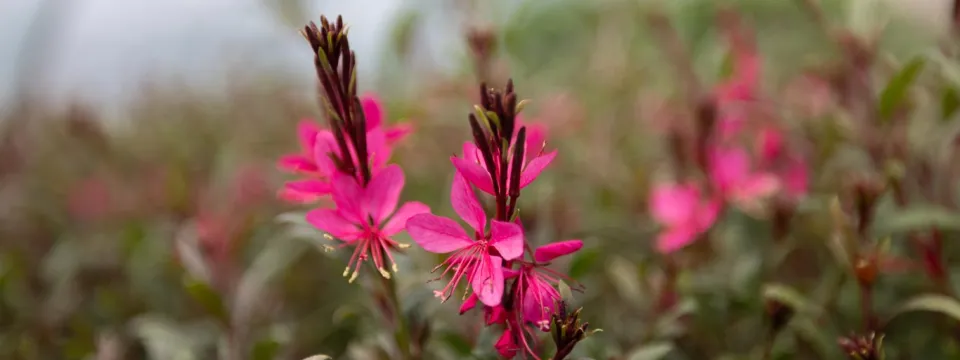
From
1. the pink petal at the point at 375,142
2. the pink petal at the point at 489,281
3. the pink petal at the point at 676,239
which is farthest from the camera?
the pink petal at the point at 676,239

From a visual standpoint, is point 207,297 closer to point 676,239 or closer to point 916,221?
point 676,239

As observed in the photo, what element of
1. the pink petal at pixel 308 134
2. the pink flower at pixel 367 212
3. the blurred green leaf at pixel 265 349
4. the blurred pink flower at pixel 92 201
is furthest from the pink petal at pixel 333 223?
the blurred pink flower at pixel 92 201

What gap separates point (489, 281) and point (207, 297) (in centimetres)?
44

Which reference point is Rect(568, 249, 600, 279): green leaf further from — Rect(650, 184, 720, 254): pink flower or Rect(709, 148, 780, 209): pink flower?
Rect(709, 148, 780, 209): pink flower

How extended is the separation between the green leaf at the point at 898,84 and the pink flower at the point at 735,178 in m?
0.20

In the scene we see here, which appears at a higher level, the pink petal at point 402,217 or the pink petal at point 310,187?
the pink petal at point 310,187

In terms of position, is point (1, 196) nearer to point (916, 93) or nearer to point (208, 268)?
point (208, 268)

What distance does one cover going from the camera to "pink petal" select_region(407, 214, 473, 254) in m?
0.57

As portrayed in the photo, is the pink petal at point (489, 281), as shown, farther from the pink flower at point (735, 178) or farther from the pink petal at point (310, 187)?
the pink flower at point (735, 178)

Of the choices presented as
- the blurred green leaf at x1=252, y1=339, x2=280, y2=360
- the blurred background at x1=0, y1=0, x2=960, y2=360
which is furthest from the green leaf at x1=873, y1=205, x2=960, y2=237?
the blurred green leaf at x1=252, y1=339, x2=280, y2=360

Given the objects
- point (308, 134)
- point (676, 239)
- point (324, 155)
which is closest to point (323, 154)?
point (324, 155)

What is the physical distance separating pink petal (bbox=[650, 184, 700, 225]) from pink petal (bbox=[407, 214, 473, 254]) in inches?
20.8

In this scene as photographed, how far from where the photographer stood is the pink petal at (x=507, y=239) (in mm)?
539

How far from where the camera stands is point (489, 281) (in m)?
0.55
